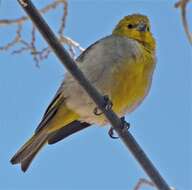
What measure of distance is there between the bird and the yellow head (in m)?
0.01

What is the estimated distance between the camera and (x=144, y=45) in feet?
14.0

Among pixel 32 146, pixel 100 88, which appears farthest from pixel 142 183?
pixel 32 146

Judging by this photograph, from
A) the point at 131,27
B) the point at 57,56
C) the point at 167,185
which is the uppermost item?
the point at 131,27

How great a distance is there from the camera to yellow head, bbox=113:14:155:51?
4.34 metres

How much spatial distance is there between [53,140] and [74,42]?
1.62m

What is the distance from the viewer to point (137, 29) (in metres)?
4.52

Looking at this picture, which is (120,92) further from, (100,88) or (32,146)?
(32,146)

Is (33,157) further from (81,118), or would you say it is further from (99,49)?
(99,49)

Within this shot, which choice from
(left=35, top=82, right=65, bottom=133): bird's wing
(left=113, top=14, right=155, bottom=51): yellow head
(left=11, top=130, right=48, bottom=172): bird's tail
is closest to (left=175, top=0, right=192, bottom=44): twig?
(left=11, top=130, right=48, bottom=172): bird's tail

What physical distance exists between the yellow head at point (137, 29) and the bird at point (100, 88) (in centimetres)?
1

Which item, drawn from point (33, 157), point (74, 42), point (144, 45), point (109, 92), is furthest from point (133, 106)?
point (74, 42)

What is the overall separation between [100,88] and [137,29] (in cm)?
103

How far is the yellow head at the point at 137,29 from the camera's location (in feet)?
14.3

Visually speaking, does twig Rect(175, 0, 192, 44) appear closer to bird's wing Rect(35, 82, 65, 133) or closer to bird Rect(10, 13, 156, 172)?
bird Rect(10, 13, 156, 172)
